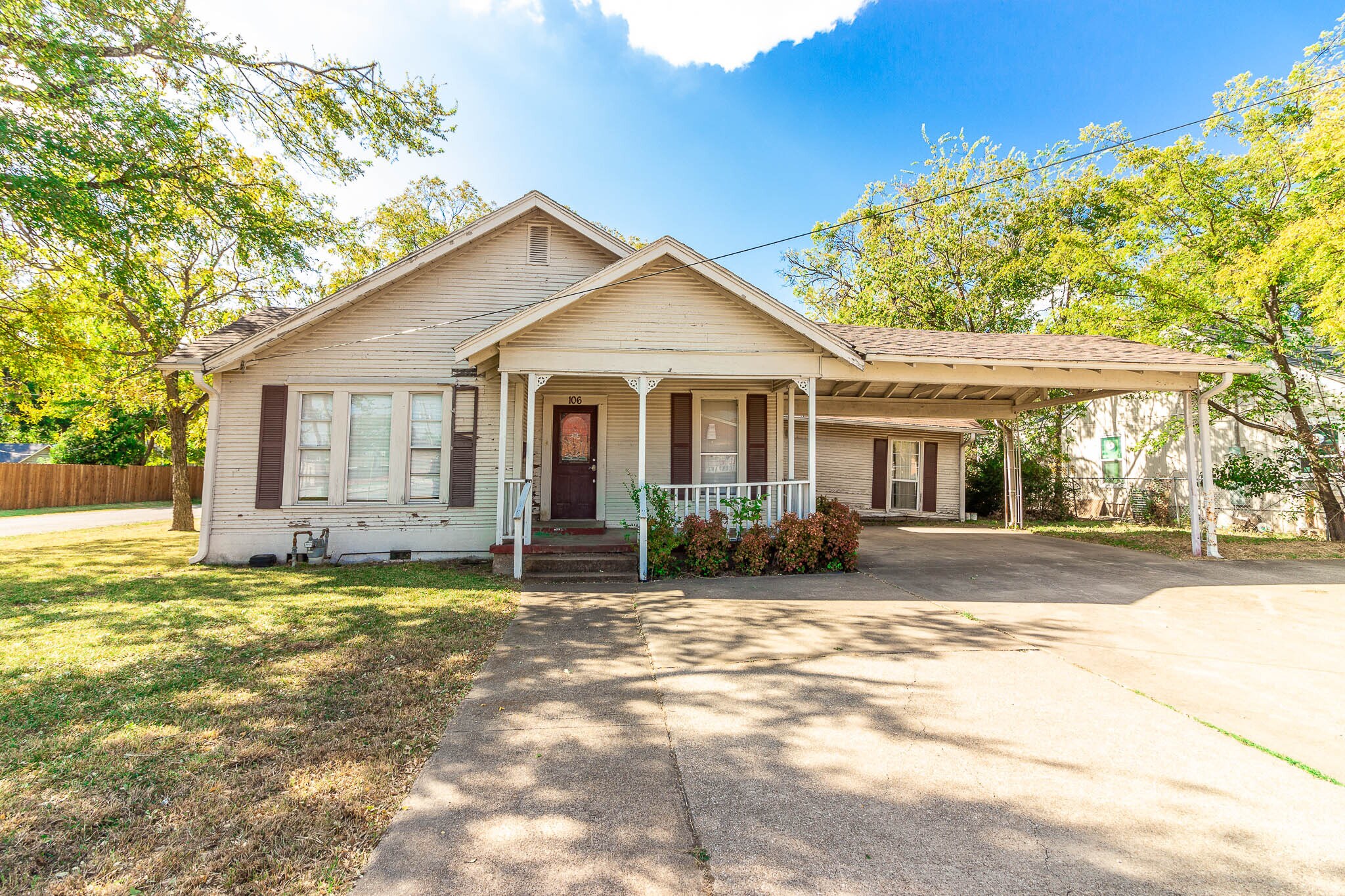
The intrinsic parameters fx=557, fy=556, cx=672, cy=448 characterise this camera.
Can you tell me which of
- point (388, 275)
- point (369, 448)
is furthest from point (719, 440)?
point (388, 275)

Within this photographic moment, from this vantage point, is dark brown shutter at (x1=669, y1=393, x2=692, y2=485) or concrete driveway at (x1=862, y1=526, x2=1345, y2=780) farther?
dark brown shutter at (x1=669, y1=393, x2=692, y2=485)

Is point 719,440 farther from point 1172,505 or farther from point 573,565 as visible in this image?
point 1172,505

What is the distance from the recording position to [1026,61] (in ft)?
41.7

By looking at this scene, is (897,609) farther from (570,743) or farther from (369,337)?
(369,337)

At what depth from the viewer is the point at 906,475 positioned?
17375 mm

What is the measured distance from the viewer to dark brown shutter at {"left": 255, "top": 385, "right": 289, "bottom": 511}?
884 centimetres

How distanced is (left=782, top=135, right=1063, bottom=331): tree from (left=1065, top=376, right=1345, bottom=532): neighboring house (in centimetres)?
406

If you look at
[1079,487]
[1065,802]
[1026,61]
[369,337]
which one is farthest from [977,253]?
[1065,802]

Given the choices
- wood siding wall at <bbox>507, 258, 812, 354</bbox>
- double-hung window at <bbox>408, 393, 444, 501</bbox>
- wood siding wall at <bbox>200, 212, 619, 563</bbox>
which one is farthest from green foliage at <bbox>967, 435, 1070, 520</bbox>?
double-hung window at <bbox>408, 393, 444, 501</bbox>

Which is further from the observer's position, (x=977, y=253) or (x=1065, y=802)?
(x=977, y=253)

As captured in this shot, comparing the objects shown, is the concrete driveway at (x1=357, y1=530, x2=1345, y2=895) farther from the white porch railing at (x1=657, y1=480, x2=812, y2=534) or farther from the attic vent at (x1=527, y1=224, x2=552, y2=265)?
the attic vent at (x1=527, y1=224, x2=552, y2=265)

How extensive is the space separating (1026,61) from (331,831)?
57.4 ft

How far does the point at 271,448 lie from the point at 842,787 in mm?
9619

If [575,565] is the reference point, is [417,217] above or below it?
above
